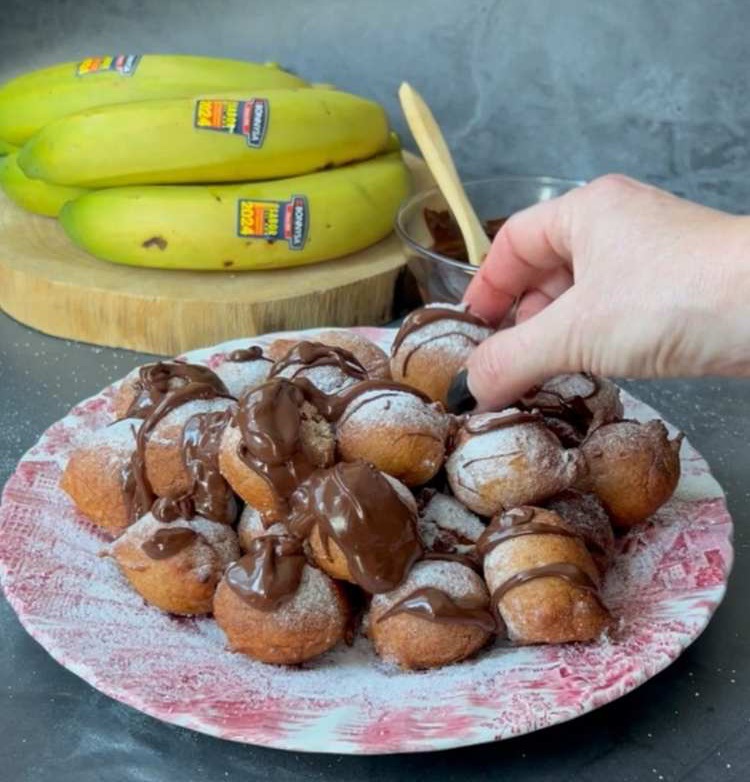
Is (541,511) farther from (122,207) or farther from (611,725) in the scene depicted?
(122,207)

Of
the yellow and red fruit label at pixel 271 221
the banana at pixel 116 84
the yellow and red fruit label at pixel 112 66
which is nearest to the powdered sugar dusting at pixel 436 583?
the yellow and red fruit label at pixel 271 221

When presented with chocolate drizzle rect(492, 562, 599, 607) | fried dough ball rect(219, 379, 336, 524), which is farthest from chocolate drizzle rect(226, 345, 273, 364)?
chocolate drizzle rect(492, 562, 599, 607)

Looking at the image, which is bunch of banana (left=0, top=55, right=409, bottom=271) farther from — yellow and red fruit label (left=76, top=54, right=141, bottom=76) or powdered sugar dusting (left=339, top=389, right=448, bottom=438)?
powdered sugar dusting (left=339, top=389, right=448, bottom=438)

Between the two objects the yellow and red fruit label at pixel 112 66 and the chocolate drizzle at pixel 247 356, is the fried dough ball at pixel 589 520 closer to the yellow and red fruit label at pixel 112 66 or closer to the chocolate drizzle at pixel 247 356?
the chocolate drizzle at pixel 247 356

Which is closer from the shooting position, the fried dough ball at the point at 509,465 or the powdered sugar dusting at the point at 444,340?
the fried dough ball at the point at 509,465

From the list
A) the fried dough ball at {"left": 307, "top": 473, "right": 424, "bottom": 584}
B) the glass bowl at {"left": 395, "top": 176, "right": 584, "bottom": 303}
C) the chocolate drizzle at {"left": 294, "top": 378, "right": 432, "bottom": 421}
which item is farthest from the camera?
the glass bowl at {"left": 395, "top": 176, "right": 584, "bottom": 303}

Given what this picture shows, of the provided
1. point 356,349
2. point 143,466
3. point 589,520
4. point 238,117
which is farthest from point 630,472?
point 238,117

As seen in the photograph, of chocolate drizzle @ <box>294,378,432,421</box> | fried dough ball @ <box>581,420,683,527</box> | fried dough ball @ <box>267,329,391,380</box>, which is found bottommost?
fried dough ball @ <box>267,329,391,380</box>
